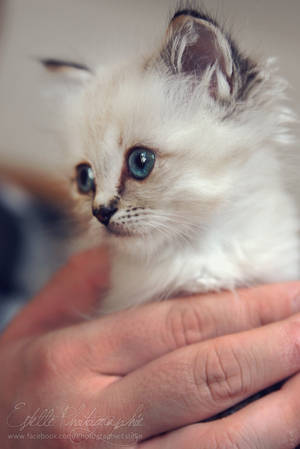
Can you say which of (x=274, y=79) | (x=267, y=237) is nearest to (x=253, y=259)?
(x=267, y=237)

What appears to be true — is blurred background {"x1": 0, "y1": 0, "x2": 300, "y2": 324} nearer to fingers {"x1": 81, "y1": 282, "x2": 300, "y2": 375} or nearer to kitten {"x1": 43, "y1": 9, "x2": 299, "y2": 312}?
kitten {"x1": 43, "y1": 9, "x2": 299, "y2": 312}

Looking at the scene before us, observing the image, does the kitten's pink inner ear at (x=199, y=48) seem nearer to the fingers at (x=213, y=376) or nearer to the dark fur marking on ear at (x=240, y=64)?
the dark fur marking on ear at (x=240, y=64)

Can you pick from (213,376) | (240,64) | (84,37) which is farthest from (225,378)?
(84,37)

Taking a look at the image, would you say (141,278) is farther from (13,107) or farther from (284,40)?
(13,107)

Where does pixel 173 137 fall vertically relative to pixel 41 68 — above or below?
below

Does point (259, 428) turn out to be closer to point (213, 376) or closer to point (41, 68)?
point (213, 376)

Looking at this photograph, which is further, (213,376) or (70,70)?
(70,70)
